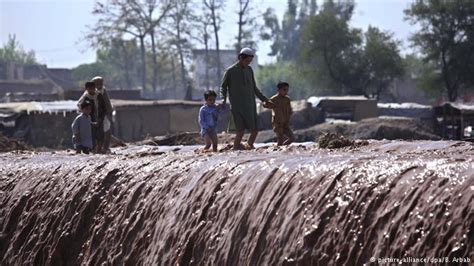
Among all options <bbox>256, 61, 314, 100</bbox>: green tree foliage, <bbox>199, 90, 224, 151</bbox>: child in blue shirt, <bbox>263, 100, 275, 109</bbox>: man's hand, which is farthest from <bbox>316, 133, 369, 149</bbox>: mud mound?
<bbox>256, 61, 314, 100</bbox>: green tree foliage

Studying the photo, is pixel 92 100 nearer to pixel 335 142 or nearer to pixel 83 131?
pixel 83 131

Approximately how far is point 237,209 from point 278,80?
197 feet

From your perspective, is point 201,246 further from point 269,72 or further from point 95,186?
point 269,72

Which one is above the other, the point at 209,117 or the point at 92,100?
the point at 92,100

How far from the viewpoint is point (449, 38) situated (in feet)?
144

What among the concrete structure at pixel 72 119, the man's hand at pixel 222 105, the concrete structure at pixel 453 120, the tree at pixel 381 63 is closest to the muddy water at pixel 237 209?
the man's hand at pixel 222 105

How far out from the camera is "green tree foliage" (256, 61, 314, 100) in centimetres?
6278

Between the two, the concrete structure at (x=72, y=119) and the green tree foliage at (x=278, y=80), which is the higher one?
the concrete structure at (x=72, y=119)

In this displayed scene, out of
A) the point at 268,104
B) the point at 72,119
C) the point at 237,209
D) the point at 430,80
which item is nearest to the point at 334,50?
the point at 430,80

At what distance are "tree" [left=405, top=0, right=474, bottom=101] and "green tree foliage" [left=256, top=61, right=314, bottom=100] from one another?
46.9ft

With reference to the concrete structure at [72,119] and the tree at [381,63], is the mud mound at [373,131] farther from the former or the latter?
the tree at [381,63]

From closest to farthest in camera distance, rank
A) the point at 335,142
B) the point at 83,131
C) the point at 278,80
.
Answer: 1. the point at 335,142
2. the point at 83,131
3. the point at 278,80

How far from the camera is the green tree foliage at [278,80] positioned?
62.8 metres

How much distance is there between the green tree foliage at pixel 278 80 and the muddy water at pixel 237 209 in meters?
51.4
